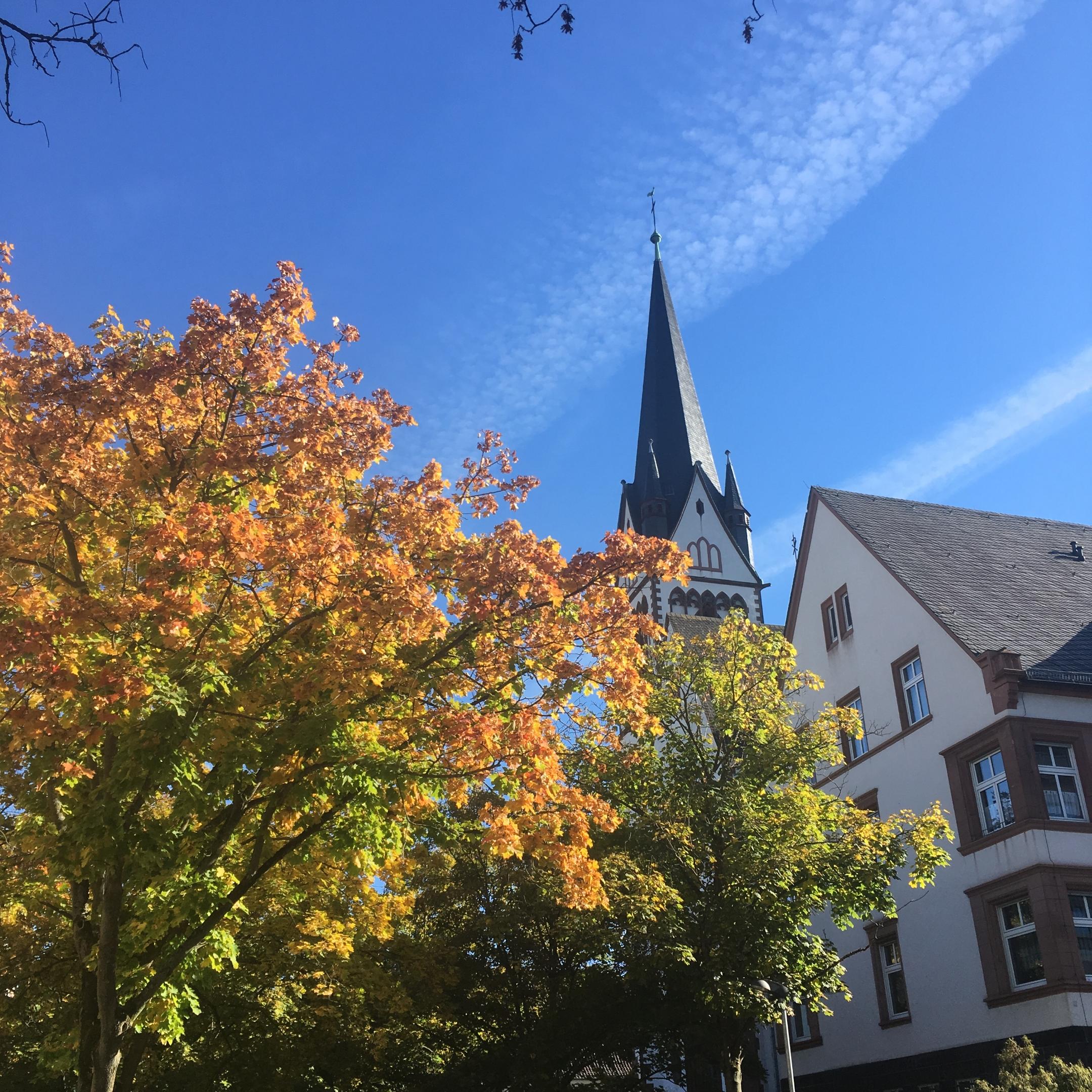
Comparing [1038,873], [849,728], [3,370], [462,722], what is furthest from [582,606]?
[1038,873]

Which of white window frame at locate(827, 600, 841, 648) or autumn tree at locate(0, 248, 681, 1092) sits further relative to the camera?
white window frame at locate(827, 600, 841, 648)

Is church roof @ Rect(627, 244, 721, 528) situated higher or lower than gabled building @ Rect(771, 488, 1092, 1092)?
higher

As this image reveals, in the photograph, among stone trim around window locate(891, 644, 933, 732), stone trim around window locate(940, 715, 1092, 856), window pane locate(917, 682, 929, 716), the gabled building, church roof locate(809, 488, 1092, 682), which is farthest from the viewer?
stone trim around window locate(891, 644, 933, 732)

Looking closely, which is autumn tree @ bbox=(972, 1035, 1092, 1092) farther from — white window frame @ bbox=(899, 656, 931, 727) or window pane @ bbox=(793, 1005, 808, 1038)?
window pane @ bbox=(793, 1005, 808, 1038)

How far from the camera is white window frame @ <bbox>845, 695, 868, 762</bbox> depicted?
2803 cm

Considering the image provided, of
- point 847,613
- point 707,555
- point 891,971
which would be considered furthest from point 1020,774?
point 707,555

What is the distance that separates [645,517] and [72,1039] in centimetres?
6371

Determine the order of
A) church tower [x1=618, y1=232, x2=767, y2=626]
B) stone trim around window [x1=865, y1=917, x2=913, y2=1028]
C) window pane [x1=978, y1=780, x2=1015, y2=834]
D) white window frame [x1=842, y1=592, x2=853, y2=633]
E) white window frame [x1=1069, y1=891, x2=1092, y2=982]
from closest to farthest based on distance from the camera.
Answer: white window frame [x1=1069, y1=891, x2=1092, y2=982] < window pane [x1=978, y1=780, x2=1015, y2=834] < stone trim around window [x1=865, y1=917, x2=913, y2=1028] < white window frame [x1=842, y1=592, x2=853, y2=633] < church tower [x1=618, y1=232, x2=767, y2=626]

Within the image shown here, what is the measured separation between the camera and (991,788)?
75.3 feet

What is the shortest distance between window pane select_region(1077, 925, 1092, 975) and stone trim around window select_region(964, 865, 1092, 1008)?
13 cm

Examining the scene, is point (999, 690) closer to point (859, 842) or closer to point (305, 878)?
point (859, 842)

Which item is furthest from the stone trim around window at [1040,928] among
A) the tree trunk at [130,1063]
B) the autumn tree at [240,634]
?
the tree trunk at [130,1063]

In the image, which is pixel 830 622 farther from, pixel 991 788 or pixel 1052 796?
pixel 1052 796

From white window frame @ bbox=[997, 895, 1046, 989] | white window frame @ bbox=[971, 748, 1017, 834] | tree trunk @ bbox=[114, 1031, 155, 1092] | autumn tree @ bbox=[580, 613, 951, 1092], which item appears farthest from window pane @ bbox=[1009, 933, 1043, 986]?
tree trunk @ bbox=[114, 1031, 155, 1092]
